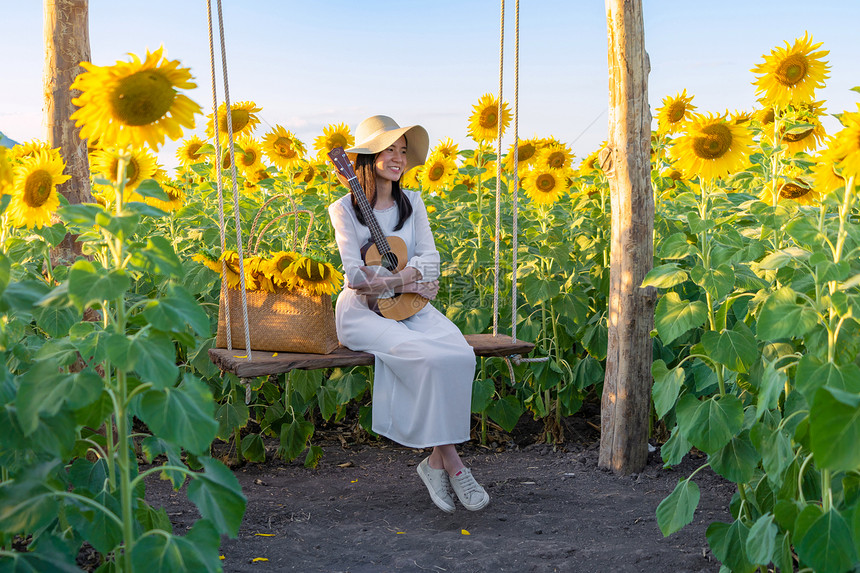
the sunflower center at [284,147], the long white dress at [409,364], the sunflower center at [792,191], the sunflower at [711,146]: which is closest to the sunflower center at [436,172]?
the sunflower center at [284,147]

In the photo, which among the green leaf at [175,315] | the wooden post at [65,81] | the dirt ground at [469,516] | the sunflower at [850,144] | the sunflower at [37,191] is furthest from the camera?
the wooden post at [65,81]

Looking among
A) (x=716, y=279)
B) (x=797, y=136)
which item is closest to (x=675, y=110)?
(x=797, y=136)

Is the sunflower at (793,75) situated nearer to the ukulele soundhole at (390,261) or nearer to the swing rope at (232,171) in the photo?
the ukulele soundhole at (390,261)

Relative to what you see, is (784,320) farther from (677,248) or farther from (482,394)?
(482,394)

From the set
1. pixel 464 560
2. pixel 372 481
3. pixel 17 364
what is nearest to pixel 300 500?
pixel 372 481

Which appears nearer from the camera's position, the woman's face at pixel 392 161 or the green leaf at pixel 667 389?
the green leaf at pixel 667 389

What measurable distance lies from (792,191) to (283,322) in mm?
2537

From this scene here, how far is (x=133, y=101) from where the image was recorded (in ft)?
6.63

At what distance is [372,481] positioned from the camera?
14.6ft

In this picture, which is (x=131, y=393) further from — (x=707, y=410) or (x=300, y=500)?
(x=300, y=500)

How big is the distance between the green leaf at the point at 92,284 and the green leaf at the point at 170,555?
54 cm

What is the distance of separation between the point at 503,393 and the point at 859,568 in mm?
3071

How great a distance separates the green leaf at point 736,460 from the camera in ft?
8.98

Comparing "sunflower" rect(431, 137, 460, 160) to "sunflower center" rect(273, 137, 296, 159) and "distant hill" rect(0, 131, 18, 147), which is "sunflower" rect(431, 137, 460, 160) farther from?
"distant hill" rect(0, 131, 18, 147)
